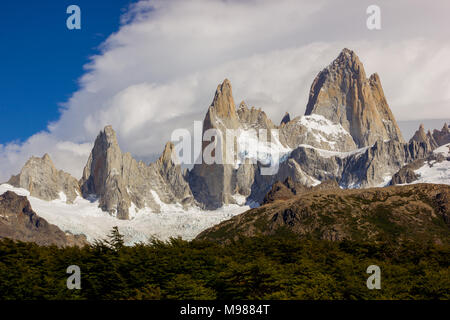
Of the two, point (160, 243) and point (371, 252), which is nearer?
point (160, 243)

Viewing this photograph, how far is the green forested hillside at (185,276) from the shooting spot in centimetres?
6372

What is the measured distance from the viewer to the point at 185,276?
65.8 metres

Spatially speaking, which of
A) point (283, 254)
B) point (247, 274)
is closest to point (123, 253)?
point (247, 274)

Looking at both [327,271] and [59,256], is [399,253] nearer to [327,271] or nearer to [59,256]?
[327,271]

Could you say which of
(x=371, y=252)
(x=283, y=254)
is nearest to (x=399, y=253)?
(x=371, y=252)

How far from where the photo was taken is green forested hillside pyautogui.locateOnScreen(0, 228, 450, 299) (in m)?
63.7

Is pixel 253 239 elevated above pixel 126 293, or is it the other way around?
pixel 253 239

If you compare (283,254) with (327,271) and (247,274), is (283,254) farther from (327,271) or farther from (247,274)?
(247,274)
